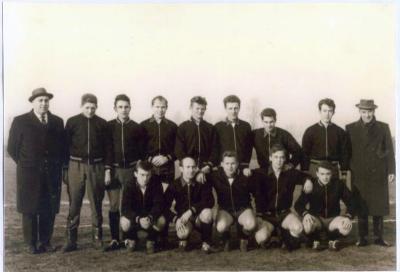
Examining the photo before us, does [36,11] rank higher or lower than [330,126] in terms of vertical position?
higher

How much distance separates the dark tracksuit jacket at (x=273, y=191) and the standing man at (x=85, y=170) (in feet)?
5.19

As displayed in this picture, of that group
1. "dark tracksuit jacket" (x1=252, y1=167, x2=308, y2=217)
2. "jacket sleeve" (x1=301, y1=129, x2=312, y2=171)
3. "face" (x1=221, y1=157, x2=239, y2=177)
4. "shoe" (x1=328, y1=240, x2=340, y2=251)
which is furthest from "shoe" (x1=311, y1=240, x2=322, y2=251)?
"face" (x1=221, y1=157, x2=239, y2=177)

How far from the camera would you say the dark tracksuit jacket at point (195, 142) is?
5.39 meters

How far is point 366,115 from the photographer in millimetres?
5551

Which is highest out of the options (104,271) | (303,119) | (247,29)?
(247,29)

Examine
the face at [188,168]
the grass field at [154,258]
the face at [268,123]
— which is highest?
the face at [268,123]

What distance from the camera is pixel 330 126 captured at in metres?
5.51

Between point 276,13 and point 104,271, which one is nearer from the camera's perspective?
point 104,271

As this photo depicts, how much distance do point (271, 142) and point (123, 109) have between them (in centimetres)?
156

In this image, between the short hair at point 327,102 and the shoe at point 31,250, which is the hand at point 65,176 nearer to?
the shoe at point 31,250

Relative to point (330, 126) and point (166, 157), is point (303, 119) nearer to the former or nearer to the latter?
point (330, 126)

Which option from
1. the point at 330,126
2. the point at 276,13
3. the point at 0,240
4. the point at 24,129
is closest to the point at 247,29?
the point at 276,13

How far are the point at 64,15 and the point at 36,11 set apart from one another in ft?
0.94

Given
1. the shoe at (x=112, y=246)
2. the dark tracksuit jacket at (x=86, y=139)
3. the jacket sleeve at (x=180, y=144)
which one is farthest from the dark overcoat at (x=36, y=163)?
the jacket sleeve at (x=180, y=144)
